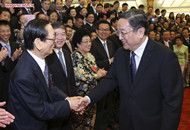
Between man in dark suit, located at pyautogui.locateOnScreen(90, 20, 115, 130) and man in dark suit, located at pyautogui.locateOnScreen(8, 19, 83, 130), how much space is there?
176cm

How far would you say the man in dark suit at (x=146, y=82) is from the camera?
1664mm

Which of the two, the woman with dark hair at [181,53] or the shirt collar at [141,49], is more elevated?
the shirt collar at [141,49]

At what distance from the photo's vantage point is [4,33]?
3.49m

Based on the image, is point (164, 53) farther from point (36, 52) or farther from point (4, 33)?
point (4, 33)

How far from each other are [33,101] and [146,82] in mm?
850

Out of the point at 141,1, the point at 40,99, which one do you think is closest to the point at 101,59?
the point at 40,99

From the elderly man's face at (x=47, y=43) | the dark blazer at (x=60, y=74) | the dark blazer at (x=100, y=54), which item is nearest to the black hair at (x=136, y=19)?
the elderly man's face at (x=47, y=43)

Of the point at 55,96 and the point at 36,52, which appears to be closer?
the point at 36,52

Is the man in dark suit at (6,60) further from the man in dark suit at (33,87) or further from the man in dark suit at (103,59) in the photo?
the man in dark suit at (33,87)

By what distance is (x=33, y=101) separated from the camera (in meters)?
1.60

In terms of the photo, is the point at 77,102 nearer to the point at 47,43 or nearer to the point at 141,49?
the point at 47,43

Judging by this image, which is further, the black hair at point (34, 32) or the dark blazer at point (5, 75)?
the dark blazer at point (5, 75)

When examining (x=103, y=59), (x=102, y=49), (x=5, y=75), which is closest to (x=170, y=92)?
(x=103, y=59)

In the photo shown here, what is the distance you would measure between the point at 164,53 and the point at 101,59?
74.6 inches
